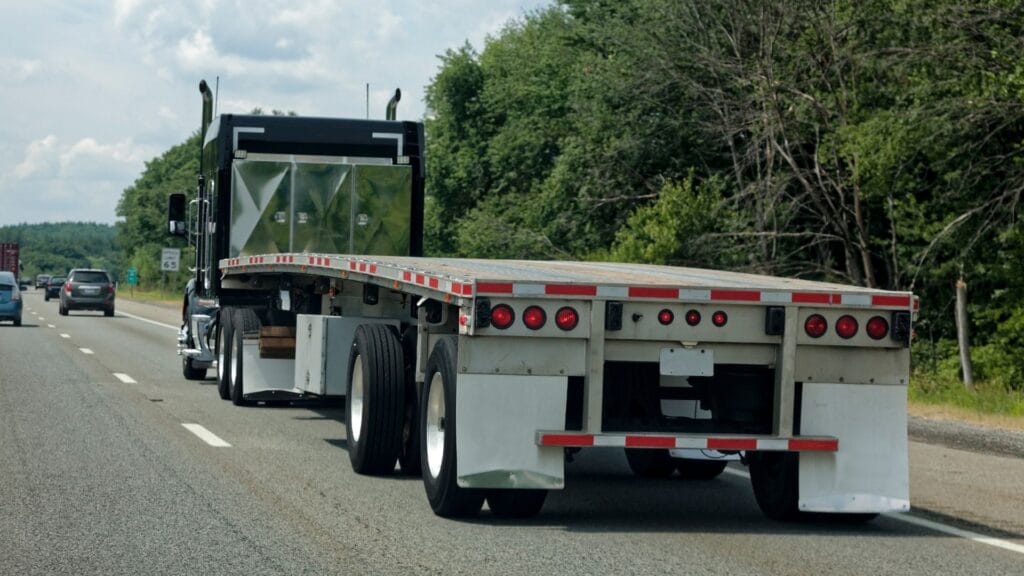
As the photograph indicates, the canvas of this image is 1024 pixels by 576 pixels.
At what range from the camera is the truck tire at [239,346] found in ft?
49.6

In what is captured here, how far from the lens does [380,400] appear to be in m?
9.75

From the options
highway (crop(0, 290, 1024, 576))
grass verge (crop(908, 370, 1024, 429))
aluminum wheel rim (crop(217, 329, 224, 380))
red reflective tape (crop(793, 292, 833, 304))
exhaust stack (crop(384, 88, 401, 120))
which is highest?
exhaust stack (crop(384, 88, 401, 120))

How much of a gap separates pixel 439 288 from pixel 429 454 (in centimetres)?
103

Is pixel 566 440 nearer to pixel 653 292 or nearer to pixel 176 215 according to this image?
pixel 653 292

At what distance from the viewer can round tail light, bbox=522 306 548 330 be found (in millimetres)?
7805

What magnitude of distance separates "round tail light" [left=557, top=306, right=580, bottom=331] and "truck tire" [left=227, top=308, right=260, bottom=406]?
304 inches

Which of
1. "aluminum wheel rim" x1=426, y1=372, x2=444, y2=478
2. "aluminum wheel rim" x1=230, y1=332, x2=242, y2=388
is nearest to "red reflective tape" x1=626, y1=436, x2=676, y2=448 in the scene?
"aluminum wheel rim" x1=426, y1=372, x2=444, y2=478

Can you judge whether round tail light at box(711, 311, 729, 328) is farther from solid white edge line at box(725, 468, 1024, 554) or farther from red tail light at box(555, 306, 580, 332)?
solid white edge line at box(725, 468, 1024, 554)

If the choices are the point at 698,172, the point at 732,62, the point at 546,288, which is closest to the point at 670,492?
the point at 546,288

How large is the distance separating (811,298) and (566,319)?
1357 mm

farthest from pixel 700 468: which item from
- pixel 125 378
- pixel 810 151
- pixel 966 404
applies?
pixel 810 151

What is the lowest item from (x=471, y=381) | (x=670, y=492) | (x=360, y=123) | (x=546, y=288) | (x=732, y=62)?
(x=670, y=492)

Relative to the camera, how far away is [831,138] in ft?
82.1

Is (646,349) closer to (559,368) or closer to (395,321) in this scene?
(559,368)
